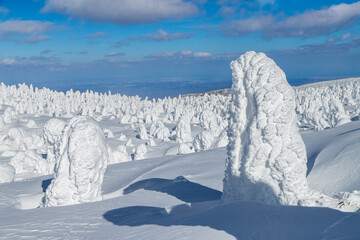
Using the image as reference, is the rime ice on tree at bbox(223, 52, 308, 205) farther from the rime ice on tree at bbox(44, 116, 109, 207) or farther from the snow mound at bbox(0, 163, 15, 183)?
the snow mound at bbox(0, 163, 15, 183)

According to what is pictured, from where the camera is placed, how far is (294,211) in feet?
18.1

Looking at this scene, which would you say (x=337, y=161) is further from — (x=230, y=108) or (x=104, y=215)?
(x=104, y=215)

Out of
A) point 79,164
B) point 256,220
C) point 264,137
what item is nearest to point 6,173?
point 79,164

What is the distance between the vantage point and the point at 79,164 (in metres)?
9.10

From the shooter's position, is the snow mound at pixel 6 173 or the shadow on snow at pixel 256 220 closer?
the shadow on snow at pixel 256 220

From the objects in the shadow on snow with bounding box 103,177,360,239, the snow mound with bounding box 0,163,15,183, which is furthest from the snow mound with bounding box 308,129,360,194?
the snow mound with bounding box 0,163,15,183

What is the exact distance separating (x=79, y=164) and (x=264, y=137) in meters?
5.34

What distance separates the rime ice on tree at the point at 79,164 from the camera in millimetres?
9039

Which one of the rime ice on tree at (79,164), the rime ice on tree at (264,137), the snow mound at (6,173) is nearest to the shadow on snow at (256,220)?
the rime ice on tree at (264,137)

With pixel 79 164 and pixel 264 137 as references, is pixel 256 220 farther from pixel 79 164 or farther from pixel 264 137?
pixel 79 164

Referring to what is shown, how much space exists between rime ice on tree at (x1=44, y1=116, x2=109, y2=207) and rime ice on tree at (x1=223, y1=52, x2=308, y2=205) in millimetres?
4183

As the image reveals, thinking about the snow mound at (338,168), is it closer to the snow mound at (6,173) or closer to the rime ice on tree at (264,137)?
the rime ice on tree at (264,137)

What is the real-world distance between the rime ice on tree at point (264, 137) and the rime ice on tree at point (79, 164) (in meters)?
4.18

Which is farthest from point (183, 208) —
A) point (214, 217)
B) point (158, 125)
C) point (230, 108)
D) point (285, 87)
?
point (158, 125)
